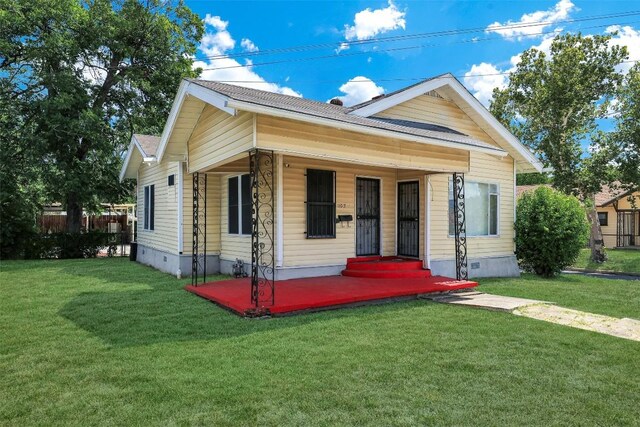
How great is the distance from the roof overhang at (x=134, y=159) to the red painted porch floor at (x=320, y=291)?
5856 millimetres

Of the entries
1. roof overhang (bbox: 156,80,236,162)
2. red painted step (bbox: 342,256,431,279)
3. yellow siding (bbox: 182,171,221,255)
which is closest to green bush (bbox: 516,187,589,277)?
red painted step (bbox: 342,256,431,279)

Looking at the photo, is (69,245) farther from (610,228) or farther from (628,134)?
(610,228)

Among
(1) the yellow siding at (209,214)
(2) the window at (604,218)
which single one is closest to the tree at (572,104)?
(2) the window at (604,218)

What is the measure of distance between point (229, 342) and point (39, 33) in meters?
18.6

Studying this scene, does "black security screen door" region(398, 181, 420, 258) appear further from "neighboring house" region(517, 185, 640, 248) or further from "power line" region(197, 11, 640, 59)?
"neighboring house" region(517, 185, 640, 248)

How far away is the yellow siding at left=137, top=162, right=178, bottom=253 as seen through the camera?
11375mm

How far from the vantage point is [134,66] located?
19.8m

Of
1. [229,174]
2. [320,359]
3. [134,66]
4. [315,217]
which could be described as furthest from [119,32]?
[320,359]

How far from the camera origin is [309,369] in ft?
13.2

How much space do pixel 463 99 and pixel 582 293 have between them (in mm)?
5287

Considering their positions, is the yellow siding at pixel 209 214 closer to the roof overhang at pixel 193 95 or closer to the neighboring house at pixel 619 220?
the roof overhang at pixel 193 95

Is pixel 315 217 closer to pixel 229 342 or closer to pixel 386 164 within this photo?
pixel 386 164

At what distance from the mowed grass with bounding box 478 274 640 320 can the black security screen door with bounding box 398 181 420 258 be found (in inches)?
71.3

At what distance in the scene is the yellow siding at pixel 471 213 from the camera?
405 inches
